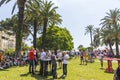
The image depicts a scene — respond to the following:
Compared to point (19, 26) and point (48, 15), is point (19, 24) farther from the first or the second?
point (48, 15)

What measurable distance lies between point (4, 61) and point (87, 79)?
34.3 ft

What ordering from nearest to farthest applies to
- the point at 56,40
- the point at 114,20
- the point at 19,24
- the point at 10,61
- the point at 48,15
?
1. the point at 10,61
2. the point at 19,24
3. the point at 48,15
4. the point at 56,40
5. the point at 114,20

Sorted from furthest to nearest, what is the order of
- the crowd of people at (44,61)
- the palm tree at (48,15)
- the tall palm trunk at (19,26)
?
the palm tree at (48,15)
the tall palm trunk at (19,26)
the crowd of people at (44,61)

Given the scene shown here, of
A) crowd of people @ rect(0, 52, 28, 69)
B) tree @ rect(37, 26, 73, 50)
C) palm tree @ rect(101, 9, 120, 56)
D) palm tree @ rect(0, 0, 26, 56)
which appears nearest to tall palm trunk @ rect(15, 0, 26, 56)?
palm tree @ rect(0, 0, 26, 56)

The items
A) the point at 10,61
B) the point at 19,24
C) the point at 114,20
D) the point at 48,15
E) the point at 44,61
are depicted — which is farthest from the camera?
the point at 114,20

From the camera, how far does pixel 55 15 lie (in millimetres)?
61844

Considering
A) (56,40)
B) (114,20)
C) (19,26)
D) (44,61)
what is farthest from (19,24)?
(114,20)

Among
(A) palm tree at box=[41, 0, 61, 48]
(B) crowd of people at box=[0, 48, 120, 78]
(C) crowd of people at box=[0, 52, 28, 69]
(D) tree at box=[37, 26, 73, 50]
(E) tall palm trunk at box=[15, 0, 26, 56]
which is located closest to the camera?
(B) crowd of people at box=[0, 48, 120, 78]

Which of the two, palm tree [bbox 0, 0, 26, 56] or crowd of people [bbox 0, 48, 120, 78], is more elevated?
palm tree [bbox 0, 0, 26, 56]

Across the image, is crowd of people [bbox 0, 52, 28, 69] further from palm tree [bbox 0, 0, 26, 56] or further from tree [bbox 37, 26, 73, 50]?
tree [bbox 37, 26, 73, 50]

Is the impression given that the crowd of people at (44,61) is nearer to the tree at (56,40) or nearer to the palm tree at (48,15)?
the palm tree at (48,15)

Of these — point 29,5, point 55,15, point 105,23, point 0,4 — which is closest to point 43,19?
point 55,15

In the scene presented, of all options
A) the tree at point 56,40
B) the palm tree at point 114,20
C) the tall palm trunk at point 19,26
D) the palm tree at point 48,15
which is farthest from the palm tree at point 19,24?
the palm tree at point 114,20

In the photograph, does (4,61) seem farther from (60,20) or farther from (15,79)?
(60,20)
